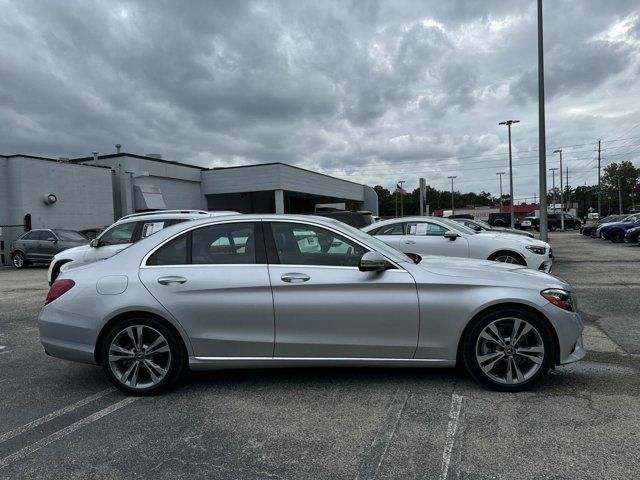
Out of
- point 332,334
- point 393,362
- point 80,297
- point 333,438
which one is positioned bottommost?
point 333,438

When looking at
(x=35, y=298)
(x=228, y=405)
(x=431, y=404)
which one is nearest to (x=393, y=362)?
(x=431, y=404)

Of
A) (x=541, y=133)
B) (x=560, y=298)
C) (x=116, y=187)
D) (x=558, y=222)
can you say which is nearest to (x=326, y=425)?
(x=560, y=298)

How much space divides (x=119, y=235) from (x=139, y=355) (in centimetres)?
544

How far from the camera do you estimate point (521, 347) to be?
4.09 metres

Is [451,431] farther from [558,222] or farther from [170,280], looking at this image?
[558,222]

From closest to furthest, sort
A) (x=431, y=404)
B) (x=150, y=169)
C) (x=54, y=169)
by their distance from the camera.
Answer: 1. (x=431, y=404)
2. (x=54, y=169)
3. (x=150, y=169)

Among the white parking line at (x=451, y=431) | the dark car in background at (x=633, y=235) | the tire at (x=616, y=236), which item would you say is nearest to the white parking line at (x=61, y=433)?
the white parking line at (x=451, y=431)

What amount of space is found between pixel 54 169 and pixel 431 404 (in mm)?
25865

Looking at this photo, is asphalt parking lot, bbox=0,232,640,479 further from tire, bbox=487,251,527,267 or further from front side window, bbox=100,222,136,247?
tire, bbox=487,251,527,267

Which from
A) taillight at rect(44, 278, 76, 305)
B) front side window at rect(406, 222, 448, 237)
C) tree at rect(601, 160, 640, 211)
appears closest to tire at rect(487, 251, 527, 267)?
front side window at rect(406, 222, 448, 237)

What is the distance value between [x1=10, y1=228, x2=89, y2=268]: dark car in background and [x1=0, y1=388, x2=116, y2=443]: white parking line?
15.6m

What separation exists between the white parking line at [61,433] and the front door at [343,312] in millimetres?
1391

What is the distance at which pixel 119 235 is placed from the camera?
9.15 m

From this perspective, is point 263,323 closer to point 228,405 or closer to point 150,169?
point 228,405
